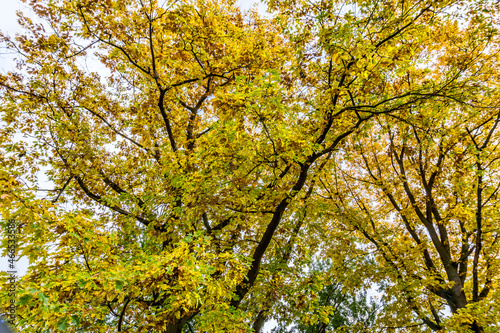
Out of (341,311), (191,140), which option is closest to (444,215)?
(341,311)

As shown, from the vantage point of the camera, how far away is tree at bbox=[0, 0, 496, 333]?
3281 mm

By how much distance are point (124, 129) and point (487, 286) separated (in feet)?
36.1

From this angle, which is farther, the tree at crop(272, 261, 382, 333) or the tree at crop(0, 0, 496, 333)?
the tree at crop(272, 261, 382, 333)

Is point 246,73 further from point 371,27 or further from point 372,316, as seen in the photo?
point 372,316

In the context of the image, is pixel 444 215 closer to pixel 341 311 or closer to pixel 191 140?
pixel 341 311

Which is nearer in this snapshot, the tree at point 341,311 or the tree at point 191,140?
the tree at point 191,140

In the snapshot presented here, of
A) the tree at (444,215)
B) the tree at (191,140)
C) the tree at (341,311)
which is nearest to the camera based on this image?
the tree at (191,140)

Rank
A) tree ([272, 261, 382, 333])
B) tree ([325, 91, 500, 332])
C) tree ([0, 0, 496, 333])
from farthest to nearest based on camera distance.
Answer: tree ([272, 261, 382, 333]), tree ([325, 91, 500, 332]), tree ([0, 0, 496, 333])

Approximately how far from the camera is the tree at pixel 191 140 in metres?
3.28

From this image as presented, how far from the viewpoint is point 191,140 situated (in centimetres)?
526

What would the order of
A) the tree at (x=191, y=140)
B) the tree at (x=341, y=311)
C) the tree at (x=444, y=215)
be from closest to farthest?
the tree at (x=191, y=140), the tree at (x=444, y=215), the tree at (x=341, y=311)

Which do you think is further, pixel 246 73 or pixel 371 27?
pixel 246 73

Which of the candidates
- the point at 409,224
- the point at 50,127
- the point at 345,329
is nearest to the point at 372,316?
the point at 345,329

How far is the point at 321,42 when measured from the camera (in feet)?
13.5
